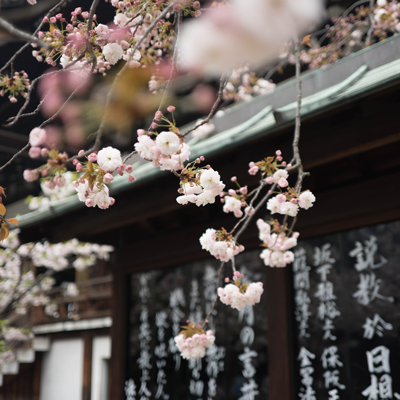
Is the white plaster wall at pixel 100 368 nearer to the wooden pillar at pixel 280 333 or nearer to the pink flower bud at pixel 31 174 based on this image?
the wooden pillar at pixel 280 333

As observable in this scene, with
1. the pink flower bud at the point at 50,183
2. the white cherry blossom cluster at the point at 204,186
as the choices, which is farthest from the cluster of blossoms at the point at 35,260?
the pink flower bud at the point at 50,183

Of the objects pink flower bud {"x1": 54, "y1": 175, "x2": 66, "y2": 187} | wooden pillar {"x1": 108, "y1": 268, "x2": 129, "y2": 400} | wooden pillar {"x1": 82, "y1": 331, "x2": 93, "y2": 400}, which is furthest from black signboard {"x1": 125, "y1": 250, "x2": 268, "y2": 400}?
wooden pillar {"x1": 82, "y1": 331, "x2": 93, "y2": 400}

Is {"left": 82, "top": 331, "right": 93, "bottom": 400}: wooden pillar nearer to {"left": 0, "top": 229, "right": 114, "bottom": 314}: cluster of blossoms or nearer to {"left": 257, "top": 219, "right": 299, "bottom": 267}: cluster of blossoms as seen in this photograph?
{"left": 0, "top": 229, "right": 114, "bottom": 314}: cluster of blossoms

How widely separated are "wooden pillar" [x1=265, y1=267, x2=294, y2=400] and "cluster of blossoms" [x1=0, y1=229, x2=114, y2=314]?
17.0 ft

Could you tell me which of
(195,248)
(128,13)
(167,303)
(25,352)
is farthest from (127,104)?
(25,352)

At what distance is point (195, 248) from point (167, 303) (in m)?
0.95

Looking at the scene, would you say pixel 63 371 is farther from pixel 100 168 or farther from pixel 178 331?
pixel 100 168

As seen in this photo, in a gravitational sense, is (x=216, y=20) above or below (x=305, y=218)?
below

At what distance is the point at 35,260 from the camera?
377 inches

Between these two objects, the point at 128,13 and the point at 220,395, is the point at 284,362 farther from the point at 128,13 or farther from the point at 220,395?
the point at 128,13

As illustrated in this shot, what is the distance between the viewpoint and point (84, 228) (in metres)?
4.75

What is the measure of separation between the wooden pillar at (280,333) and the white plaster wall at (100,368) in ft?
20.3

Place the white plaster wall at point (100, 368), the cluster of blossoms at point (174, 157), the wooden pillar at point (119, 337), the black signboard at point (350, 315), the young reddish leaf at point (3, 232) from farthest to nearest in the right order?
the white plaster wall at point (100, 368), the wooden pillar at point (119, 337), the black signboard at point (350, 315), the young reddish leaf at point (3, 232), the cluster of blossoms at point (174, 157)

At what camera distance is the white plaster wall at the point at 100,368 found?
9242 mm
